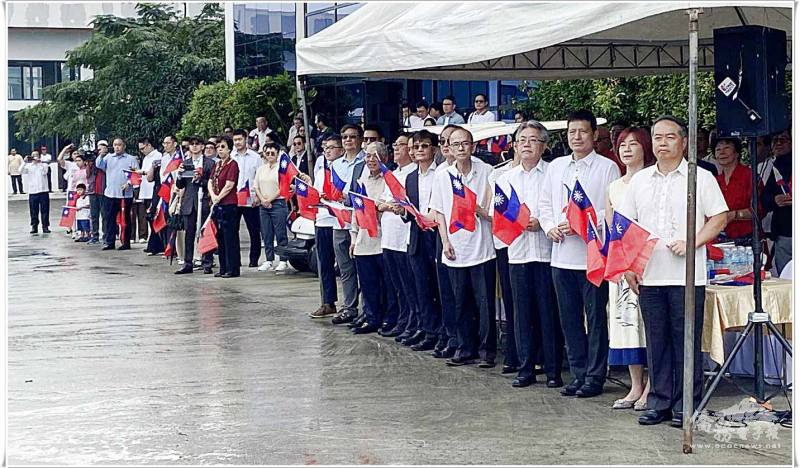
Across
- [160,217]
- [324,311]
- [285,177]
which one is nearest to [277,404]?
[324,311]

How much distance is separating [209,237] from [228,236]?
271 millimetres

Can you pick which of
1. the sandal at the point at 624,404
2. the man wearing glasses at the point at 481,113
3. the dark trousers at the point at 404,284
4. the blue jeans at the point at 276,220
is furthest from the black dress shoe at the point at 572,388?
the man wearing glasses at the point at 481,113

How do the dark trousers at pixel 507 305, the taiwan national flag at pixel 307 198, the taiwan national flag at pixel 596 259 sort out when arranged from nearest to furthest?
the taiwan national flag at pixel 596 259 → the dark trousers at pixel 507 305 → the taiwan national flag at pixel 307 198

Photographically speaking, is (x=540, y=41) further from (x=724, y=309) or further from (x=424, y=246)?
(x=424, y=246)

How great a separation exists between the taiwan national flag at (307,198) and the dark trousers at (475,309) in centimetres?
252

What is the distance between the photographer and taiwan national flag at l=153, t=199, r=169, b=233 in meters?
19.0

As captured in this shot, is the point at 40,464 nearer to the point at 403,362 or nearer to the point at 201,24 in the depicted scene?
the point at 403,362

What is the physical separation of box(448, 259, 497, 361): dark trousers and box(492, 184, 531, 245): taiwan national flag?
0.80 metres

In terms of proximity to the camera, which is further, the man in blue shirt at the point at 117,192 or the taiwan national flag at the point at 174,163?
the man in blue shirt at the point at 117,192

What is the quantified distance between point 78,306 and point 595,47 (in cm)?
640

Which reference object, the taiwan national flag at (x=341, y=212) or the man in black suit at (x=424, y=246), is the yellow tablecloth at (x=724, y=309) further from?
the taiwan national flag at (x=341, y=212)

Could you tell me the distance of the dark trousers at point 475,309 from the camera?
9.37 m

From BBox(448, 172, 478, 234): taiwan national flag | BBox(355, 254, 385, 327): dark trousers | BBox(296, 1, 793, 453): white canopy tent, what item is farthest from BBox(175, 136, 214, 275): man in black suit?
BBox(448, 172, 478, 234): taiwan national flag

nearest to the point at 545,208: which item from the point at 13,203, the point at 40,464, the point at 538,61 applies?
the point at 40,464
